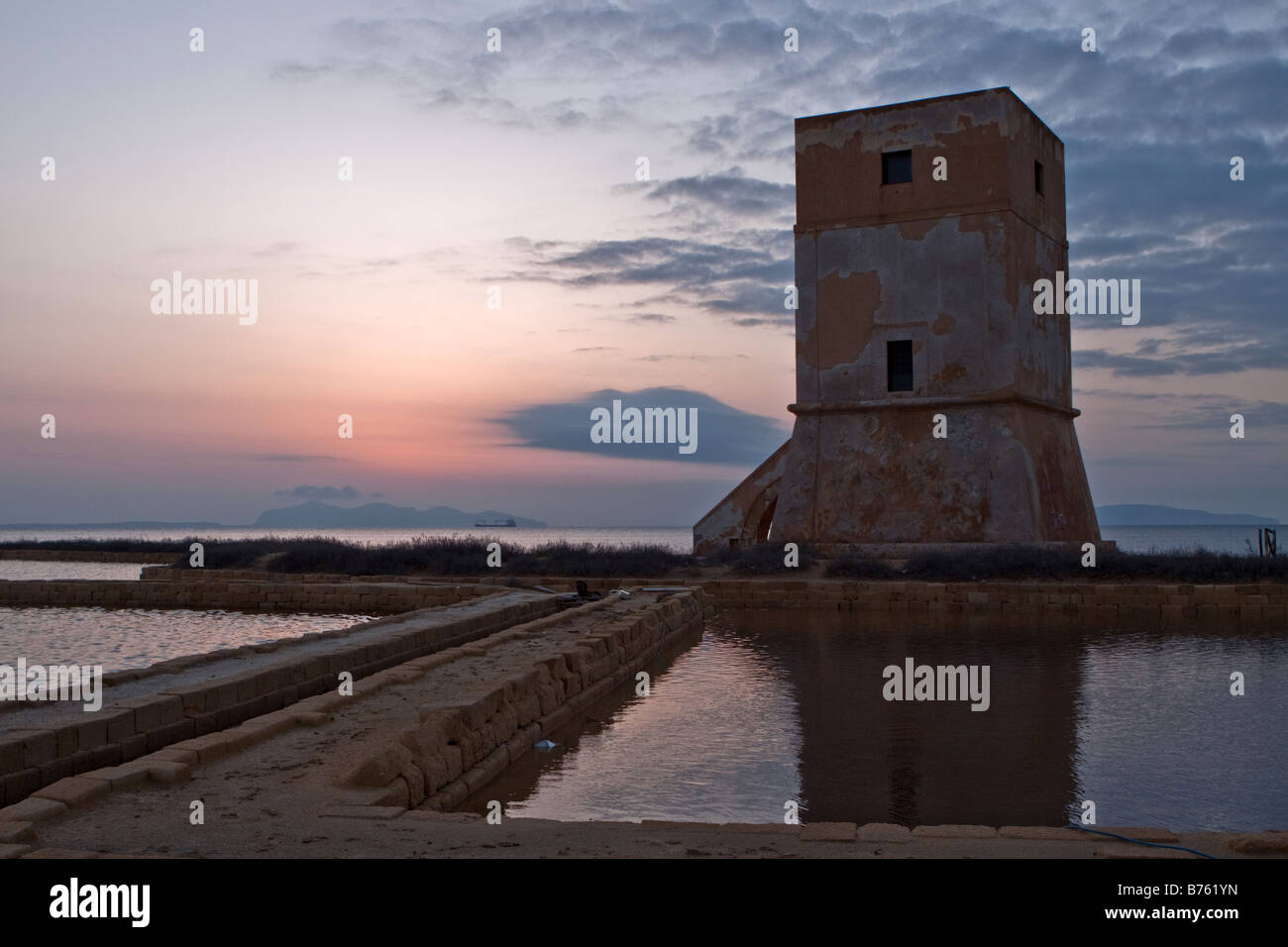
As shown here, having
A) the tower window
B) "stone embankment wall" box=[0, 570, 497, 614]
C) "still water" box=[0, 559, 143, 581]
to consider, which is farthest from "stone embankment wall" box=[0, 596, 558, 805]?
"still water" box=[0, 559, 143, 581]

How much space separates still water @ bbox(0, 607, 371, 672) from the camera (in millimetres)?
12586

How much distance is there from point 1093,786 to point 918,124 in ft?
56.8

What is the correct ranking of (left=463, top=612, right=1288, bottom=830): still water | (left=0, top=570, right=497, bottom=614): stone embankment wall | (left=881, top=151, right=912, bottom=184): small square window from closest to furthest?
(left=463, top=612, right=1288, bottom=830): still water → (left=0, top=570, right=497, bottom=614): stone embankment wall → (left=881, top=151, right=912, bottom=184): small square window

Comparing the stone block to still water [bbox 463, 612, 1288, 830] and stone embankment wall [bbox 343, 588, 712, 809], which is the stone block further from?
still water [bbox 463, 612, 1288, 830]

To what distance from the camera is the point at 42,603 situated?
20234mm

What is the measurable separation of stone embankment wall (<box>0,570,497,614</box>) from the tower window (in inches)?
360

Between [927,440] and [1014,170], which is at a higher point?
[1014,170]

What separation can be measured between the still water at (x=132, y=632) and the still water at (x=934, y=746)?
19.4 feet

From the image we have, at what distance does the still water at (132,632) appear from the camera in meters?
12.6

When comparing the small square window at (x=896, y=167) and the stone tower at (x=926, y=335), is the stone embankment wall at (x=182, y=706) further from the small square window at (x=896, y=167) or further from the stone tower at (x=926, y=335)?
the small square window at (x=896, y=167)

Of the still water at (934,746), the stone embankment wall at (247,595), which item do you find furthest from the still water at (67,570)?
the still water at (934,746)
